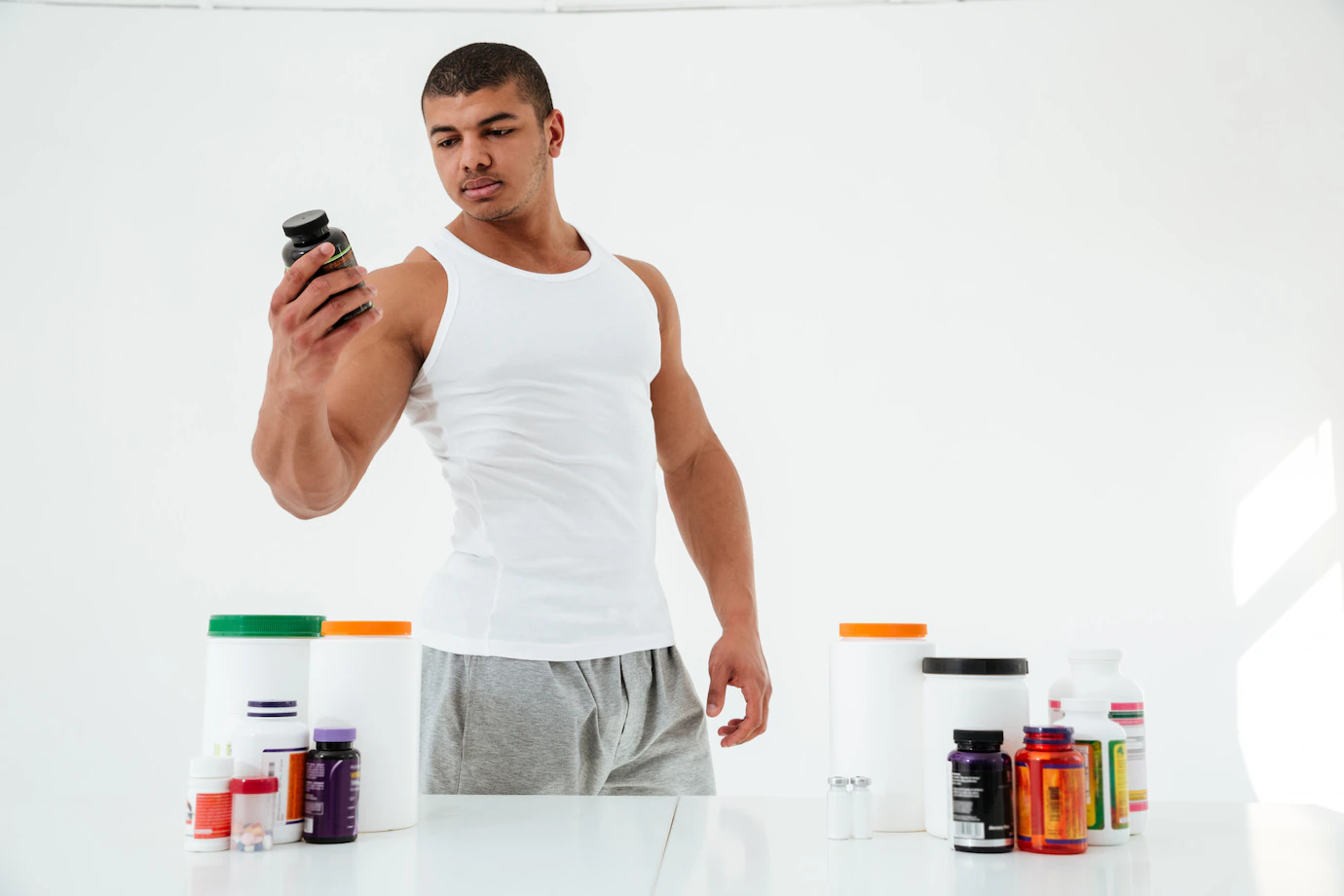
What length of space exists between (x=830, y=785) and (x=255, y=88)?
3281 millimetres

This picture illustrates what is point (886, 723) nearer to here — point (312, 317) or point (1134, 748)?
point (1134, 748)

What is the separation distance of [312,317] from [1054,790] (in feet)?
2.23

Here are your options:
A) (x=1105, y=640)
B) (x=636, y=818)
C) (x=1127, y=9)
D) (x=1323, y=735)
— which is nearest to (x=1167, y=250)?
(x=1127, y=9)

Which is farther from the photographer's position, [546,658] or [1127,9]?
[1127,9]

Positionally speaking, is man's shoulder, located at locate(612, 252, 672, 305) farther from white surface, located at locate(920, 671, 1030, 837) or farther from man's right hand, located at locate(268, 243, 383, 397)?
white surface, located at locate(920, 671, 1030, 837)

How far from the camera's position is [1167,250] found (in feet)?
11.1

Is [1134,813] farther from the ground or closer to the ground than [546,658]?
closer to the ground

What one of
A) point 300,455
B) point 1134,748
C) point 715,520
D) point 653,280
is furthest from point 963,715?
point 653,280

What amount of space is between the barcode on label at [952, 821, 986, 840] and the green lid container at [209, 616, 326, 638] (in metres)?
0.51

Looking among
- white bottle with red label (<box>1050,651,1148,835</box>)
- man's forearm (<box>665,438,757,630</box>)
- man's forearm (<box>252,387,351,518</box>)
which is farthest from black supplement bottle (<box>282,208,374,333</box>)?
man's forearm (<box>665,438,757,630</box>)

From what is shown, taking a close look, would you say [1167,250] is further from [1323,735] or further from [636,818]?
[636,818]

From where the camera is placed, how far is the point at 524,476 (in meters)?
1.33

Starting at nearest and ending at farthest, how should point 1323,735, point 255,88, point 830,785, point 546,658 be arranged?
point 830,785 < point 546,658 < point 1323,735 < point 255,88

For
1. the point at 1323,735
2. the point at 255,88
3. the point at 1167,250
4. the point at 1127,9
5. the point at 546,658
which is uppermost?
the point at 1127,9
